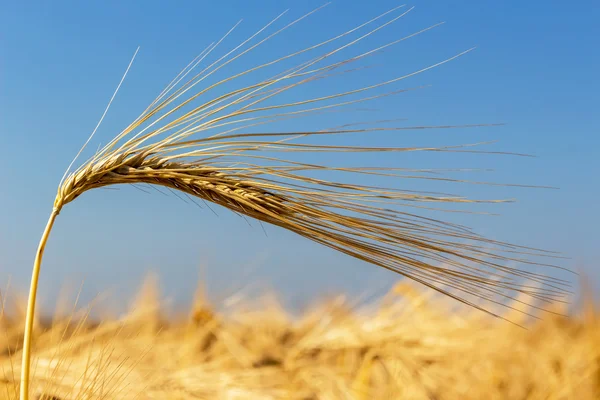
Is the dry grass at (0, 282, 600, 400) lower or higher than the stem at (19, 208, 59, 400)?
lower

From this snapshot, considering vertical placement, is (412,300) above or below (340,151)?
below

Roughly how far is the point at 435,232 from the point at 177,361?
43.4 inches

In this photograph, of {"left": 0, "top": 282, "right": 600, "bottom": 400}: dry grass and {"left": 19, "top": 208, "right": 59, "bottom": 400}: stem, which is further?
{"left": 0, "top": 282, "right": 600, "bottom": 400}: dry grass

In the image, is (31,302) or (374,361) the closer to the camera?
(31,302)

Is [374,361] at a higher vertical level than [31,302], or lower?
lower

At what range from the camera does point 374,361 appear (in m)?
1.67

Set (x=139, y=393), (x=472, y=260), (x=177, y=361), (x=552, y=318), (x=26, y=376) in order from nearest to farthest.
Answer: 1. (x=472, y=260)
2. (x=26, y=376)
3. (x=139, y=393)
4. (x=177, y=361)
5. (x=552, y=318)

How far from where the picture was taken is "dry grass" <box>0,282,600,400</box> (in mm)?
1606

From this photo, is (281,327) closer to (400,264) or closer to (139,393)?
(139,393)

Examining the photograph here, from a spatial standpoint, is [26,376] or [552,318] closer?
[26,376]

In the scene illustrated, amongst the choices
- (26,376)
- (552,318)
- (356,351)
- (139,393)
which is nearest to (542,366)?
(552,318)

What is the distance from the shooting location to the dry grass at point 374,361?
1606 mm

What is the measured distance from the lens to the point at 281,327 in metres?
1.93

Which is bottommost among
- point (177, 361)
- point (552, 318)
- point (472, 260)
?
point (552, 318)
